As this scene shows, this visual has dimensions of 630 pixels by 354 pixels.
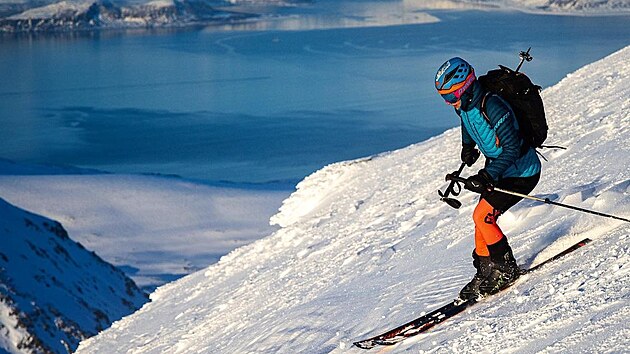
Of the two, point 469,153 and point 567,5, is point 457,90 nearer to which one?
point 469,153

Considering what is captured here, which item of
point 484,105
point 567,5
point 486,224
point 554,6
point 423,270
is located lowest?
point 423,270

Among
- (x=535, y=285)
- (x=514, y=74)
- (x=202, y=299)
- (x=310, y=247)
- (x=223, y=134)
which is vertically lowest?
(x=223, y=134)

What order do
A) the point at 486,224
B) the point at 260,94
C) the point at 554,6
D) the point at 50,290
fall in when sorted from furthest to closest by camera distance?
the point at 554,6, the point at 260,94, the point at 50,290, the point at 486,224

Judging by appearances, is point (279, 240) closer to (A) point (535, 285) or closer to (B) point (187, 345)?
(B) point (187, 345)

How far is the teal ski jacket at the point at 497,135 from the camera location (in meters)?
5.50

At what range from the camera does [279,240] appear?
16.1 meters

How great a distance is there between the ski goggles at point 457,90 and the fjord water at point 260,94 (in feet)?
166

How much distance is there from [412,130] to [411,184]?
5588cm

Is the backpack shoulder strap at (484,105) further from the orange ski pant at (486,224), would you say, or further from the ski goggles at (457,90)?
the orange ski pant at (486,224)

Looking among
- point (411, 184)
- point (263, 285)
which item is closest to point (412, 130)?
point (411, 184)

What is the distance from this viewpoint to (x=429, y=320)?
20.5 feet

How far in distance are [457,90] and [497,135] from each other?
0.40 meters

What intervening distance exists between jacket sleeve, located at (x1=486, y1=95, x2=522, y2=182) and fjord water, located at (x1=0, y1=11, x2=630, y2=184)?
1996 inches

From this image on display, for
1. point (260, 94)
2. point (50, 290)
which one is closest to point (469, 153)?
point (50, 290)
